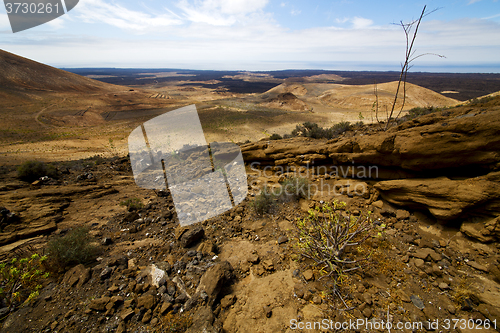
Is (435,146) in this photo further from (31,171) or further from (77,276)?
(31,171)

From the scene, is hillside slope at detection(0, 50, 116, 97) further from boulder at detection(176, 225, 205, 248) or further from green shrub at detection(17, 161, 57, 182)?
boulder at detection(176, 225, 205, 248)

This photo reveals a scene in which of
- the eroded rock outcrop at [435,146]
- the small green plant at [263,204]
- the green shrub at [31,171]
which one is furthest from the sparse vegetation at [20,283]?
the eroded rock outcrop at [435,146]

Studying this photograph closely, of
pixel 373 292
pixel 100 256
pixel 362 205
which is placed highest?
pixel 362 205

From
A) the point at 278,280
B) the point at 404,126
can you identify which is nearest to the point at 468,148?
the point at 404,126

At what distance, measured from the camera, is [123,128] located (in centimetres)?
2309

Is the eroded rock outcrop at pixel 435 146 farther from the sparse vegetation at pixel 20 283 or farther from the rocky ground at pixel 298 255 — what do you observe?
the sparse vegetation at pixel 20 283

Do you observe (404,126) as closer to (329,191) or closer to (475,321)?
(329,191)

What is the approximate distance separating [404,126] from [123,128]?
26.4 m

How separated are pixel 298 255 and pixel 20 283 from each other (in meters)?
4.39

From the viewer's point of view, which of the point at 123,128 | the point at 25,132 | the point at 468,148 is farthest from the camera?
the point at 123,128

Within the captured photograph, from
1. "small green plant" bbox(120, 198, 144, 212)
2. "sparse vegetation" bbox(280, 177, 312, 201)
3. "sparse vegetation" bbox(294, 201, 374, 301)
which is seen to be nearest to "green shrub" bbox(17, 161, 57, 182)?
"small green plant" bbox(120, 198, 144, 212)

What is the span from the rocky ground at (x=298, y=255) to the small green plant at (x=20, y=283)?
0.50 feet

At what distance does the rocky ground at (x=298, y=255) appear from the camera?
2582mm

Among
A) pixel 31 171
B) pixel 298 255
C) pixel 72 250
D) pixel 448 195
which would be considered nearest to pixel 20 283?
pixel 72 250
